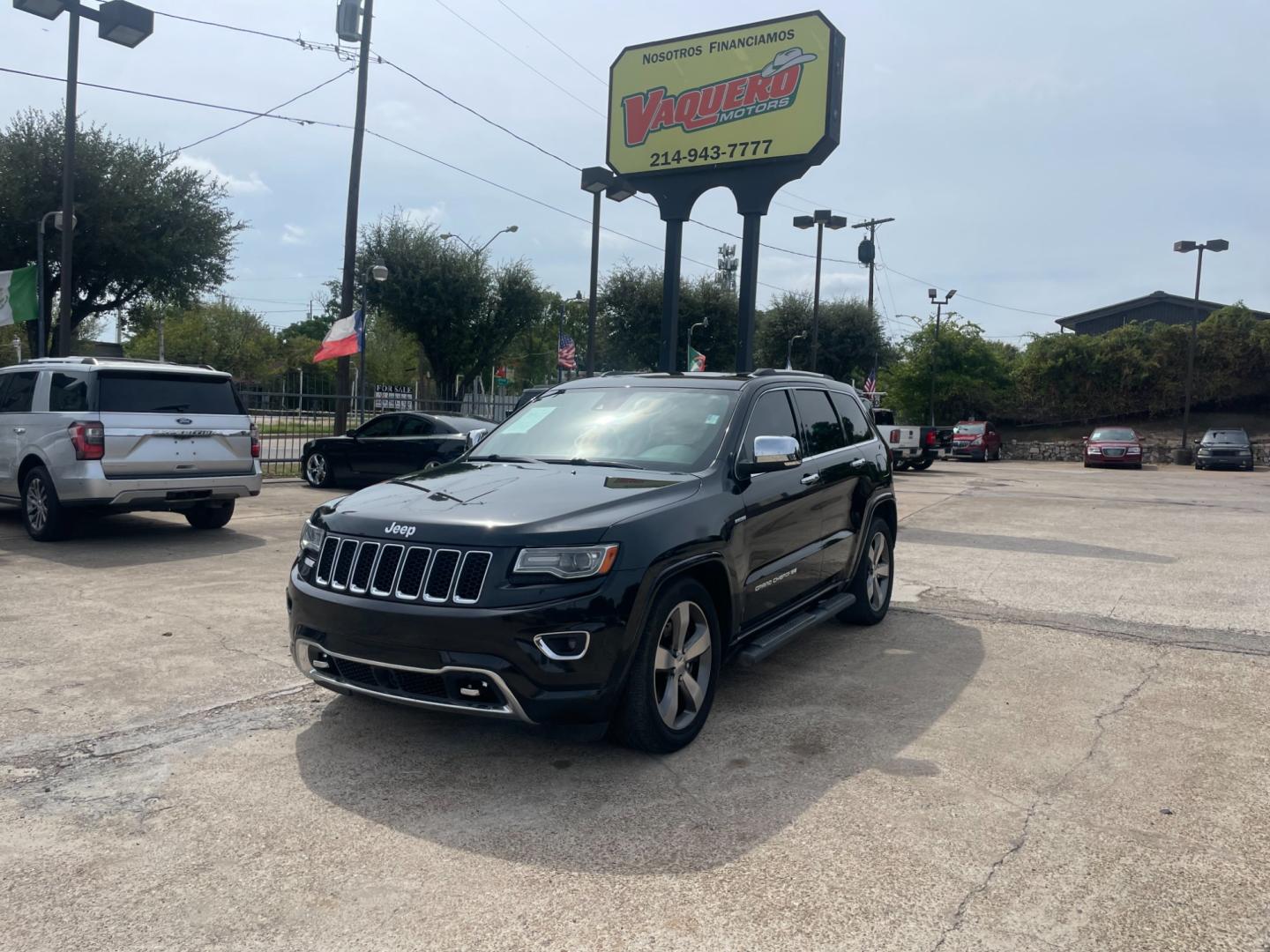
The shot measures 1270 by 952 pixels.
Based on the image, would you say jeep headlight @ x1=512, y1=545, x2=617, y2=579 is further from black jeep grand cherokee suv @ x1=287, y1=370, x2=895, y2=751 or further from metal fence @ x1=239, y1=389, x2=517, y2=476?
metal fence @ x1=239, y1=389, x2=517, y2=476

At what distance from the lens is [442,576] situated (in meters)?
3.90

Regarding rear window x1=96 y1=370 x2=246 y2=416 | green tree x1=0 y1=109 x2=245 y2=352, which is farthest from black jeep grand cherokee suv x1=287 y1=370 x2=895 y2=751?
green tree x1=0 y1=109 x2=245 y2=352

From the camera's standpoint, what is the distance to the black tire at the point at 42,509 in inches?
371

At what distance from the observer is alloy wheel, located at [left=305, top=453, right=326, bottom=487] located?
16.5 metres

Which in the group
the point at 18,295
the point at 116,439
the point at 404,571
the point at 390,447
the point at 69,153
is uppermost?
the point at 69,153

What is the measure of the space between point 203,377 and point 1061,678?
838 cm

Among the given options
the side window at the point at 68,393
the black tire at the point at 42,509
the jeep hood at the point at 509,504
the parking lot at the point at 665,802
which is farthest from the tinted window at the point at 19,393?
the jeep hood at the point at 509,504

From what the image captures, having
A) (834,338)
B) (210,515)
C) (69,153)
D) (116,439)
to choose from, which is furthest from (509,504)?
(834,338)

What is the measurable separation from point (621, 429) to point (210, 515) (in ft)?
23.5

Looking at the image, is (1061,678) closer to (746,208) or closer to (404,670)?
(404,670)

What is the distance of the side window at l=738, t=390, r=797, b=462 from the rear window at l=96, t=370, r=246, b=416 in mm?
6636

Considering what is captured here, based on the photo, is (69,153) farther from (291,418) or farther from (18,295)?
(291,418)

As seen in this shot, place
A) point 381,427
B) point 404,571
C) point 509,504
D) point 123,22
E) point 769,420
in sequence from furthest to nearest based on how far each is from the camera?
1. point 381,427
2. point 123,22
3. point 769,420
4. point 509,504
5. point 404,571

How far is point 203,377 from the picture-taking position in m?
10.1
